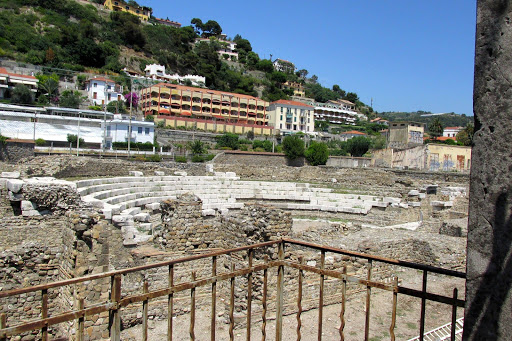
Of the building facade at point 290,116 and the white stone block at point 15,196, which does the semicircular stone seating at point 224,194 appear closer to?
the white stone block at point 15,196

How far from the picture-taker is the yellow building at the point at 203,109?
56.6 m

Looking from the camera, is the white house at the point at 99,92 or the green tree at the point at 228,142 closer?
the green tree at the point at 228,142

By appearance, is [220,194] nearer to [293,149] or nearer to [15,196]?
[15,196]

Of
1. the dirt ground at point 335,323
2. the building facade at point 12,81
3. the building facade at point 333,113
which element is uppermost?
the building facade at point 333,113

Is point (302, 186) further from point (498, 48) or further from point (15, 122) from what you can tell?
point (15, 122)

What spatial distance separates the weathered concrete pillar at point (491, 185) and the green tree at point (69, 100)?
57270 millimetres

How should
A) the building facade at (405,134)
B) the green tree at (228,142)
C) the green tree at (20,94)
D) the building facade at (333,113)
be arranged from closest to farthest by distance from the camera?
the building facade at (405,134) < the green tree at (20,94) < the green tree at (228,142) < the building facade at (333,113)

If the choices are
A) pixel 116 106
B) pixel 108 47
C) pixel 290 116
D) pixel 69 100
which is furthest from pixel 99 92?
pixel 290 116

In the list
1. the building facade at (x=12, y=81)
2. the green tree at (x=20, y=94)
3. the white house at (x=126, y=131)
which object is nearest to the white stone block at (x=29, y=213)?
the white house at (x=126, y=131)

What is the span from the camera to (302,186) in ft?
74.8

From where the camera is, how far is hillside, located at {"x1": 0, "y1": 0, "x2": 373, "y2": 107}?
67.5 meters

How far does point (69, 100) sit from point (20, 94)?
19.6ft

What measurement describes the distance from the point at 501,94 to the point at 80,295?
653 centimetres

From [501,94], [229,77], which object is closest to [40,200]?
[501,94]
